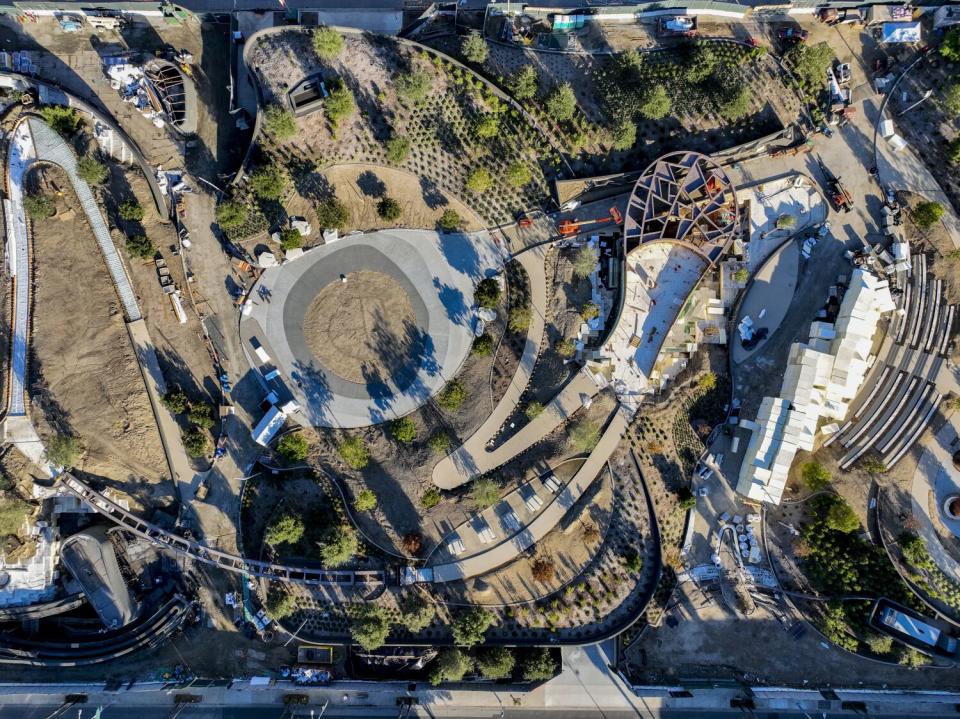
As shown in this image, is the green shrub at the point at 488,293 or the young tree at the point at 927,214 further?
the green shrub at the point at 488,293

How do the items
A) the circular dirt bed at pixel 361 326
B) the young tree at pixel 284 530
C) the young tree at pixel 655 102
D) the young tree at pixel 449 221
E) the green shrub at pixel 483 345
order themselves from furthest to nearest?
the circular dirt bed at pixel 361 326
the young tree at pixel 449 221
the green shrub at pixel 483 345
the young tree at pixel 284 530
the young tree at pixel 655 102

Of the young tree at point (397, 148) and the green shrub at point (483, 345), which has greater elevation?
the young tree at point (397, 148)

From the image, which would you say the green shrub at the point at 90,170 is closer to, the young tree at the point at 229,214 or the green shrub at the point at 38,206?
the green shrub at the point at 38,206

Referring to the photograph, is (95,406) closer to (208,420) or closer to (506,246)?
(208,420)

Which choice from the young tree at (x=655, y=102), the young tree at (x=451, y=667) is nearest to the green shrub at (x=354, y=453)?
the young tree at (x=451, y=667)

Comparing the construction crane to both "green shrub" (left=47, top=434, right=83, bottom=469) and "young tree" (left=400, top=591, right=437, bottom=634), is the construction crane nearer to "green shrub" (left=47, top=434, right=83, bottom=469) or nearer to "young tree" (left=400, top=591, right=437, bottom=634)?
"young tree" (left=400, top=591, right=437, bottom=634)

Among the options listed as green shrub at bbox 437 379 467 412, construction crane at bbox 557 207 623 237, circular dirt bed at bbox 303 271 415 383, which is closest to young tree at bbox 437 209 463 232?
circular dirt bed at bbox 303 271 415 383

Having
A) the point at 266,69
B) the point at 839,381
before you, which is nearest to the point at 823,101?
the point at 839,381
